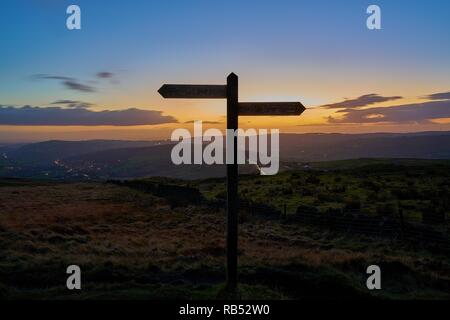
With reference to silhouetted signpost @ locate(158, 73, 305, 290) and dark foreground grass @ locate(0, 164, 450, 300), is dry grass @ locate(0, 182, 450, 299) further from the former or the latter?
silhouetted signpost @ locate(158, 73, 305, 290)

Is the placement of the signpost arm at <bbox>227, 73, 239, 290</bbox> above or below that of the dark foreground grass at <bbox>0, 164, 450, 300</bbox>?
above

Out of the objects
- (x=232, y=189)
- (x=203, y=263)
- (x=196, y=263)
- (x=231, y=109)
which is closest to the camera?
(x=231, y=109)

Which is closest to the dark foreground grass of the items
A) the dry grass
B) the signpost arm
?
the dry grass

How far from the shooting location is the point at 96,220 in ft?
97.5

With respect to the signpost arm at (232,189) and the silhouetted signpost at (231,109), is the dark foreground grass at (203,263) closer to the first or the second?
the signpost arm at (232,189)

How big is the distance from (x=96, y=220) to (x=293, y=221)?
13.5 m

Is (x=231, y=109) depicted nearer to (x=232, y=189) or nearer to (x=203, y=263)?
(x=232, y=189)

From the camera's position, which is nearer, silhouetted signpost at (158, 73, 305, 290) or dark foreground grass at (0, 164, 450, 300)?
silhouetted signpost at (158, 73, 305, 290)

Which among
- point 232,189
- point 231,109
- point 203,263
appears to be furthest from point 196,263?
point 231,109

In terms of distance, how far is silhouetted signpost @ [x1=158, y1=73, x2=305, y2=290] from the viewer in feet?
30.2

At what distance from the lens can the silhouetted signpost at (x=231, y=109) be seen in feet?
30.2

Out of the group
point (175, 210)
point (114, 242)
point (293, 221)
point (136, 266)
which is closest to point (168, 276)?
point (136, 266)

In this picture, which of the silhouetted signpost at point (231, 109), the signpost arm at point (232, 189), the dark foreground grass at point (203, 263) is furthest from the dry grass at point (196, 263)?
the silhouetted signpost at point (231, 109)

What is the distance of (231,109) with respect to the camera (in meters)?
9.23
